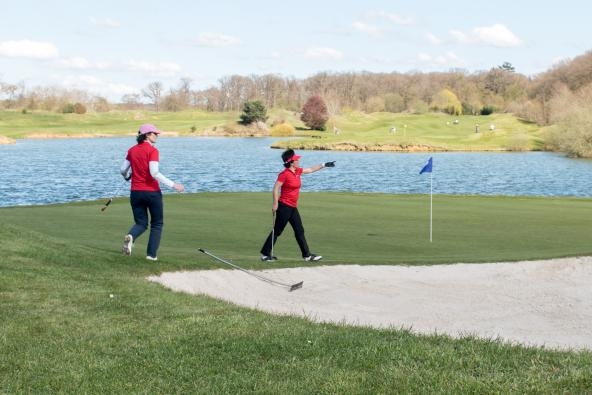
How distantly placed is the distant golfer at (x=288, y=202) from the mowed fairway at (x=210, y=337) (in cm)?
49

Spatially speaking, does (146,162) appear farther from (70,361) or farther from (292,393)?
(292,393)

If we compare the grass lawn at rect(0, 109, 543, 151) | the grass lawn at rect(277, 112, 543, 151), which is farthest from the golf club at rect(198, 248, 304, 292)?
the grass lawn at rect(0, 109, 543, 151)

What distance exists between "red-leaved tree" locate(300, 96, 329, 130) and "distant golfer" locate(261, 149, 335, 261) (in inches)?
5582

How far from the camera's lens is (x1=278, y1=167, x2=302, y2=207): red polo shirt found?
15430 mm

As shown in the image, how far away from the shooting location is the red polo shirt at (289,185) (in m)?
15.4

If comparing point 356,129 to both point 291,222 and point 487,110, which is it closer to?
point 487,110

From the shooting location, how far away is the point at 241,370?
7.17 metres

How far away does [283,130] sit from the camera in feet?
514

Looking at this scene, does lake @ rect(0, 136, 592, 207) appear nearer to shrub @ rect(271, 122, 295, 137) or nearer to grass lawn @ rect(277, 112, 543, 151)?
grass lawn @ rect(277, 112, 543, 151)

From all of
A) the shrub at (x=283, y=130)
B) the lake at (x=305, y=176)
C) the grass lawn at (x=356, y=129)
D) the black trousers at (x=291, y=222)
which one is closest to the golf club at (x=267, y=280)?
the black trousers at (x=291, y=222)

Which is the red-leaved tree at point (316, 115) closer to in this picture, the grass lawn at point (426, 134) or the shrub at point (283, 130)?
the grass lawn at point (426, 134)

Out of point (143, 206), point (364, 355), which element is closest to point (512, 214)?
point (143, 206)

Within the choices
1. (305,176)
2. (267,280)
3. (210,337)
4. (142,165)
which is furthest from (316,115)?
(210,337)

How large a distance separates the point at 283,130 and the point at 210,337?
489 ft
